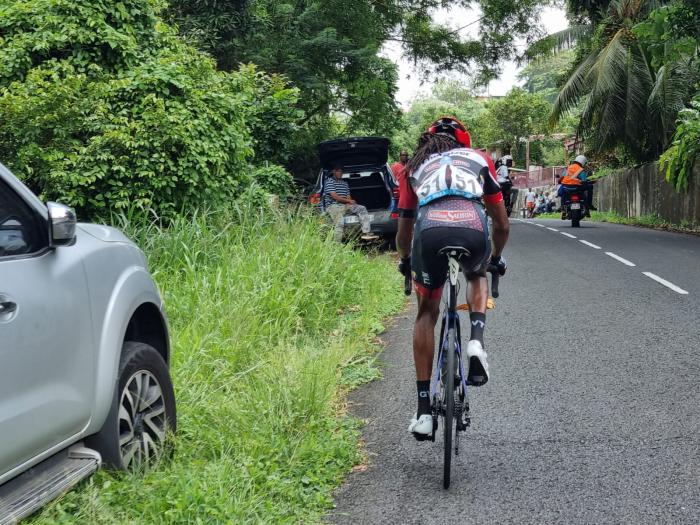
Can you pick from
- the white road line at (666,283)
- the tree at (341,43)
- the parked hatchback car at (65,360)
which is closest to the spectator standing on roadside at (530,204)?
the tree at (341,43)

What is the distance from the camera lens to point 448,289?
4.38 m

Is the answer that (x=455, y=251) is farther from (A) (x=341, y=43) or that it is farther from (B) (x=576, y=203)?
(B) (x=576, y=203)

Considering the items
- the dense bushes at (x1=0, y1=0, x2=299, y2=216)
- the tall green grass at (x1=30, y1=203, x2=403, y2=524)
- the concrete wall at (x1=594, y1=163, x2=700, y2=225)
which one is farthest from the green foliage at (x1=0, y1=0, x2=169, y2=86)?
the concrete wall at (x1=594, y1=163, x2=700, y2=225)

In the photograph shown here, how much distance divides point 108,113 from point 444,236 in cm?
651

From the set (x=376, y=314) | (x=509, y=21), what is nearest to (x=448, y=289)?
(x=376, y=314)

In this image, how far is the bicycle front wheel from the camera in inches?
161

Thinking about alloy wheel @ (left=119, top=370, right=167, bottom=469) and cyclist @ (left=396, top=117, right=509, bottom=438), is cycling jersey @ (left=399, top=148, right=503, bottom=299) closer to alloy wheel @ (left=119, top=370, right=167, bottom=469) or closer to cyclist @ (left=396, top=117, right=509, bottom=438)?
cyclist @ (left=396, top=117, right=509, bottom=438)

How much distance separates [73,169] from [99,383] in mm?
6277

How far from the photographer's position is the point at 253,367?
5.89 m

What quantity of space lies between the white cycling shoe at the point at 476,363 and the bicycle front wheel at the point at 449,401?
0.29 feet

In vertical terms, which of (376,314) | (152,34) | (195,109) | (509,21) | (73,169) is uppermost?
(509,21)

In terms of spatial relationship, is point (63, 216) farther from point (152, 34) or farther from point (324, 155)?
point (324, 155)

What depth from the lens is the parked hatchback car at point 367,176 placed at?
15.4 meters

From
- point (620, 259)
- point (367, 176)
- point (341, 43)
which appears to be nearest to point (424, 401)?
point (620, 259)
